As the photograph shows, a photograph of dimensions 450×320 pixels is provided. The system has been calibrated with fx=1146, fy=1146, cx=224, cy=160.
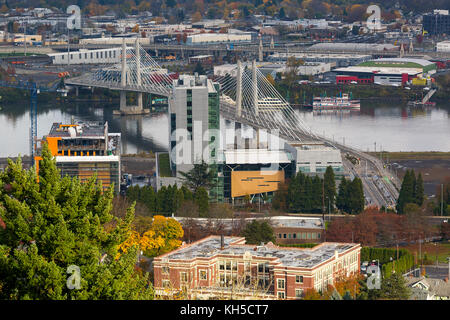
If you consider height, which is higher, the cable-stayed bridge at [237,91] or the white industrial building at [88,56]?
the white industrial building at [88,56]

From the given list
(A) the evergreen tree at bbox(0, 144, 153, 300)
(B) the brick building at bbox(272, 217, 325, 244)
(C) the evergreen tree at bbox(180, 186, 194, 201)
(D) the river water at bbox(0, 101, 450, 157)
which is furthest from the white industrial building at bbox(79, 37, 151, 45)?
(A) the evergreen tree at bbox(0, 144, 153, 300)

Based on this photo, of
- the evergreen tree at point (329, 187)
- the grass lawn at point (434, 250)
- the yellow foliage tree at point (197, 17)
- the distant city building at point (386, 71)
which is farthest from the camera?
the yellow foliage tree at point (197, 17)

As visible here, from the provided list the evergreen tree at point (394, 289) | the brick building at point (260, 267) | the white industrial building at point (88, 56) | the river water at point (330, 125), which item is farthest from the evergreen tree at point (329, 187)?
the white industrial building at point (88, 56)

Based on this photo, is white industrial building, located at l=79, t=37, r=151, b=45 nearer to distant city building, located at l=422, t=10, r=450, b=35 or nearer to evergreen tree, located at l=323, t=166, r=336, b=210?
distant city building, located at l=422, t=10, r=450, b=35

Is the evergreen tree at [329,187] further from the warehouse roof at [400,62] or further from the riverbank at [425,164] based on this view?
the warehouse roof at [400,62]

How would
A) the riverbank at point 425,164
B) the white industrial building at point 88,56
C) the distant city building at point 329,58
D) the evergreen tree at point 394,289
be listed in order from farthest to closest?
the white industrial building at point 88,56 → the distant city building at point 329,58 → the riverbank at point 425,164 → the evergreen tree at point 394,289

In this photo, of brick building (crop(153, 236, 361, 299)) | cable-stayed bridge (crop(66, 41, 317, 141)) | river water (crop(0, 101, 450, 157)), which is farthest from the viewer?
river water (crop(0, 101, 450, 157))
